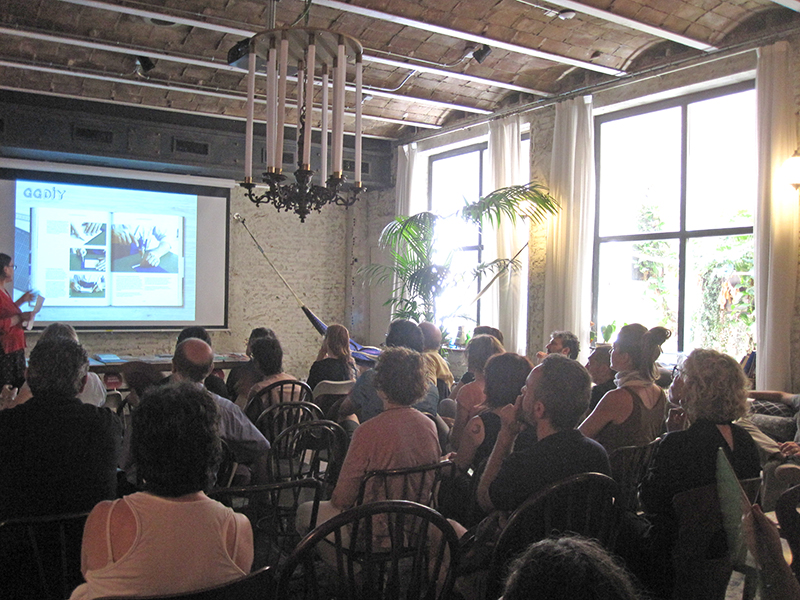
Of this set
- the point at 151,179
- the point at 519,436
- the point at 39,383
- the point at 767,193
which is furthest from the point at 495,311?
the point at 39,383

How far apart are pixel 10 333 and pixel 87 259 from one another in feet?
8.34

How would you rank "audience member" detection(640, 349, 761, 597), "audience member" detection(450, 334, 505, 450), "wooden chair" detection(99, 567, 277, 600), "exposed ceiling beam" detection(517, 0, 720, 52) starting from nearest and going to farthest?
"wooden chair" detection(99, 567, 277, 600)
"audience member" detection(640, 349, 761, 597)
"audience member" detection(450, 334, 505, 450)
"exposed ceiling beam" detection(517, 0, 720, 52)

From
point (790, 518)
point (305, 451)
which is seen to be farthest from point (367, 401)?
point (790, 518)

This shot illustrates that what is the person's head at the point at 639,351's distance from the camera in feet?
9.52

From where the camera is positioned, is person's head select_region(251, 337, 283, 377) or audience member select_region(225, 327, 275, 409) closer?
person's head select_region(251, 337, 283, 377)

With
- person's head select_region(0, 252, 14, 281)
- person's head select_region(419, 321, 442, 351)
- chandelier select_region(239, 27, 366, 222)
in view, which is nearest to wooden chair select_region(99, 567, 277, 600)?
chandelier select_region(239, 27, 366, 222)

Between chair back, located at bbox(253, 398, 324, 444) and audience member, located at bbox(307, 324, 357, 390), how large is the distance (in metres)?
0.71

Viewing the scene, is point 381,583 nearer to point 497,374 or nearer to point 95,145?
point 497,374

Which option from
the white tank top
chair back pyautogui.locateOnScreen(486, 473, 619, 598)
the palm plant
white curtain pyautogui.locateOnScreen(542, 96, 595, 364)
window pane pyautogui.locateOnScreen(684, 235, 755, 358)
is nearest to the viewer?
the white tank top

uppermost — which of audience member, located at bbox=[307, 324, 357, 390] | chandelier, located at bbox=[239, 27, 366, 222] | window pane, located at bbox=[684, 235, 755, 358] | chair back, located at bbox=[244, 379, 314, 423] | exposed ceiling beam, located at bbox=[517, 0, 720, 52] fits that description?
exposed ceiling beam, located at bbox=[517, 0, 720, 52]

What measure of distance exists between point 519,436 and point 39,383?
155cm

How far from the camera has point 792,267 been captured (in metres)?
4.69

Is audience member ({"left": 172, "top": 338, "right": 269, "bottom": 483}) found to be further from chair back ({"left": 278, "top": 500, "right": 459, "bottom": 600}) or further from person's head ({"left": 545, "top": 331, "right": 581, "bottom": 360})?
person's head ({"left": 545, "top": 331, "right": 581, "bottom": 360})

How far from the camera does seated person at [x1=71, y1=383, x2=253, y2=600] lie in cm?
125
